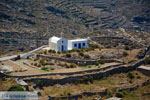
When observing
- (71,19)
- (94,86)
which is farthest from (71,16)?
(94,86)

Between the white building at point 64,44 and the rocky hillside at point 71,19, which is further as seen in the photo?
the rocky hillside at point 71,19

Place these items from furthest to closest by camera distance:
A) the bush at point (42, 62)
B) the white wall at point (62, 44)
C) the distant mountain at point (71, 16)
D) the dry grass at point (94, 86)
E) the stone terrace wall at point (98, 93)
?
the distant mountain at point (71, 16) < the white wall at point (62, 44) < the bush at point (42, 62) < the dry grass at point (94, 86) < the stone terrace wall at point (98, 93)

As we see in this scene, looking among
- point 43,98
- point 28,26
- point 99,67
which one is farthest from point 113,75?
point 28,26

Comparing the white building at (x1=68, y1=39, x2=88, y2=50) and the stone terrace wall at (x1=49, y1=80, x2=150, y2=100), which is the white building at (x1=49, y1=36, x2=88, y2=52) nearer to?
the white building at (x1=68, y1=39, x2=88, y2=50)

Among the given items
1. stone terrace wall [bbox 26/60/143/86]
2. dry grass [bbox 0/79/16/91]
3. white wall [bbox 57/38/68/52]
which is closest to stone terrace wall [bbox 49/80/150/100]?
stone terrace wall [bbox 26/60/143/86]

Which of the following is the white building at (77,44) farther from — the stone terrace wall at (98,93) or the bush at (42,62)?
the stone terrace wall at (98,93)

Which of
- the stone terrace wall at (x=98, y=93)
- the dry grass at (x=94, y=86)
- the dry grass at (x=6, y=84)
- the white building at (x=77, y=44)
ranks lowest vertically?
the stone terrace wall at (x=98, y=93)

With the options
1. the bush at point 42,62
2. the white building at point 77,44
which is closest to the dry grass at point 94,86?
the bush at point 42,62
